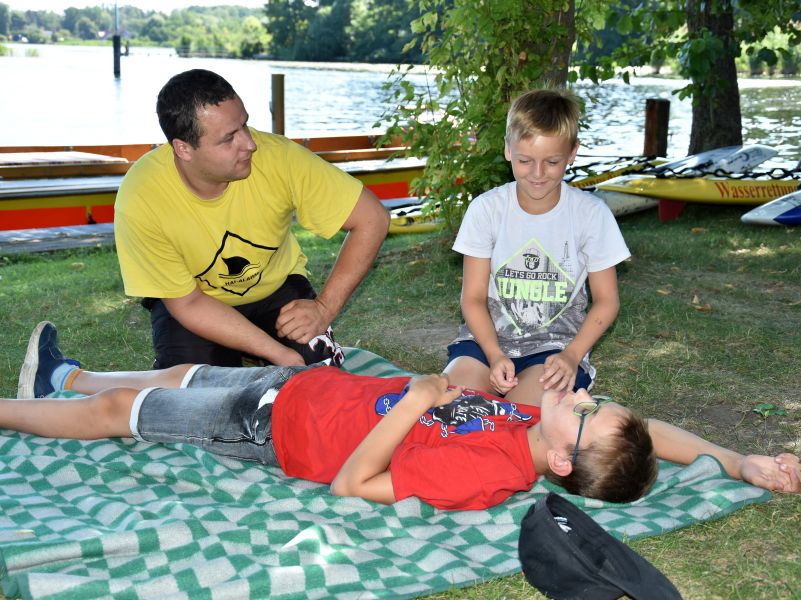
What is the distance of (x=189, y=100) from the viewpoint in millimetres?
3582

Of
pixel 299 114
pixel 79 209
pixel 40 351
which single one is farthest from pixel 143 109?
pixel 40 351

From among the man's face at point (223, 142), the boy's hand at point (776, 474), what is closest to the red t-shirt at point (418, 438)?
the boy's hand at point (776, 474)

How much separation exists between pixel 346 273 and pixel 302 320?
1.00ft

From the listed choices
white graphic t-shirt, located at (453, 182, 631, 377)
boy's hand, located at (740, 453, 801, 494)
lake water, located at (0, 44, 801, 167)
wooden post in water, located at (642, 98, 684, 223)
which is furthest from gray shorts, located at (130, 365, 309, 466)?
wooden post in water, located at (642, 98, 684, 223)

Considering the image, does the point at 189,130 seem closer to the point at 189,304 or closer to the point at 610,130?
the point at 189,304

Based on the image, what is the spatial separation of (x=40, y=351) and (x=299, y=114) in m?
28.5

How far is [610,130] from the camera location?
24.4 meters

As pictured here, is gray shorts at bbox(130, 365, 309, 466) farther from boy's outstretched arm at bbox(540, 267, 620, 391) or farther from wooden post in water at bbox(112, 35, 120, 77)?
wooden post in water at bbox(112, 35, 120, 77)

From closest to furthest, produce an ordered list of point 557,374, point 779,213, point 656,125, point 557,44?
point 557,374 < point 557,44 < point 779,213 < point 656,125

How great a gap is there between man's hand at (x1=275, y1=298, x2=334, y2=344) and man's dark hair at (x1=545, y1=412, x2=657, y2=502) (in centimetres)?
150

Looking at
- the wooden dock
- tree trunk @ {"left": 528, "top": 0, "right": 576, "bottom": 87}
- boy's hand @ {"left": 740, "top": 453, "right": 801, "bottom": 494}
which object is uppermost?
tree trunk @ {"left": 528, "top": 0, "right": 576, "bottom": 87}

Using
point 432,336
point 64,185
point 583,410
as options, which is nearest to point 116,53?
point 64,185

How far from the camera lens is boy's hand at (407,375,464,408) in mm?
2820

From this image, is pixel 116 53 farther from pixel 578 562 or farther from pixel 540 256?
pixel 578 562
